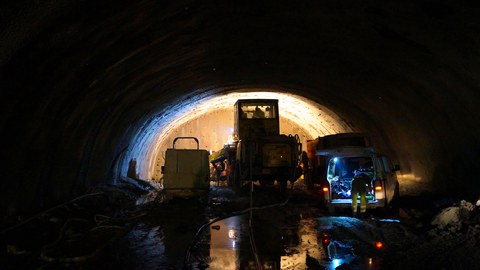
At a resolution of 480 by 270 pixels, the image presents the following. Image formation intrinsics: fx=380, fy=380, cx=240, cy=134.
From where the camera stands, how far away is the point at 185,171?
40.3ft

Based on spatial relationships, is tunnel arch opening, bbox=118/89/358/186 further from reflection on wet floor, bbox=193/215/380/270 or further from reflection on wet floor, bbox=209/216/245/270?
reflection on wet floor, bbox=193/215/380/270

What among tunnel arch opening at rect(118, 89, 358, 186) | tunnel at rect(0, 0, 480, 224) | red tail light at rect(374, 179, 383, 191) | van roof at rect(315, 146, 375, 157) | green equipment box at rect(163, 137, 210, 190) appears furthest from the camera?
tunnel arch opening at rect(118, 89, 358, 186)

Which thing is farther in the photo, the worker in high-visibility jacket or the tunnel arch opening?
the tunnel arch opening

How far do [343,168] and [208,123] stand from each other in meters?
17.4

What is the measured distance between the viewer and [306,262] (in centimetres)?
572

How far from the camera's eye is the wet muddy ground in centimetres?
577

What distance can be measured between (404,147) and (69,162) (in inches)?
458

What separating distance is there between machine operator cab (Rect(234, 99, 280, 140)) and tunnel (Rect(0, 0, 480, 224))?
2211mm

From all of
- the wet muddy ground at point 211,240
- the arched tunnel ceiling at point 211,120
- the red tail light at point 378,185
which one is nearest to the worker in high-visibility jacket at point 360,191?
the wet muddy ground at point 211,240

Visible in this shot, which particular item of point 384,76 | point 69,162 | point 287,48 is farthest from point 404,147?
point 69,162

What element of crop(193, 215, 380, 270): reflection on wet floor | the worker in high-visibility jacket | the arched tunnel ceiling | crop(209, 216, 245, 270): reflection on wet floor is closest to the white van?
the worker in high-visibility jacket

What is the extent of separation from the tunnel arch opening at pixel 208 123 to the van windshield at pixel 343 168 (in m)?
4.68

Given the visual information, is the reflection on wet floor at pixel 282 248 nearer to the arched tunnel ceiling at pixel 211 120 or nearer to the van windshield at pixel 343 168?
the van windshield at pixel 343 168

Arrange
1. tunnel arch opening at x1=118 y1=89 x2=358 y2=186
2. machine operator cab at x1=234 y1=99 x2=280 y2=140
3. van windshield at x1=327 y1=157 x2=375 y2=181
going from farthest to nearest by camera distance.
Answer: tunnel arch opening at x1=118 y1=89 x2=358 y2=186 → machine operator cab at x1=234 y1=99 x2=280 y2=140 → van windshield at x1=327 y1=157 x2=375 y2=181
